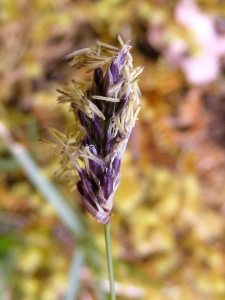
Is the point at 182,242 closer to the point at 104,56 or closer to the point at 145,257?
the point at 145,257

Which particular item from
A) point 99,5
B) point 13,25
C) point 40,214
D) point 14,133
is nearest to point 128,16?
point 99,5

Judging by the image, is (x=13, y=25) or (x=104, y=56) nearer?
(x=104, y=56)

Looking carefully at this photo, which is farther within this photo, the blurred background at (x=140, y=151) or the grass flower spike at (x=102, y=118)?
the blurred background at (x=140, y=151)

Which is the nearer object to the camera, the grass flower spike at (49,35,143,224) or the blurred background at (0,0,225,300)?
the grass flower spike at (49,35,143,224)

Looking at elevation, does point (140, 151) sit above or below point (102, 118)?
above
